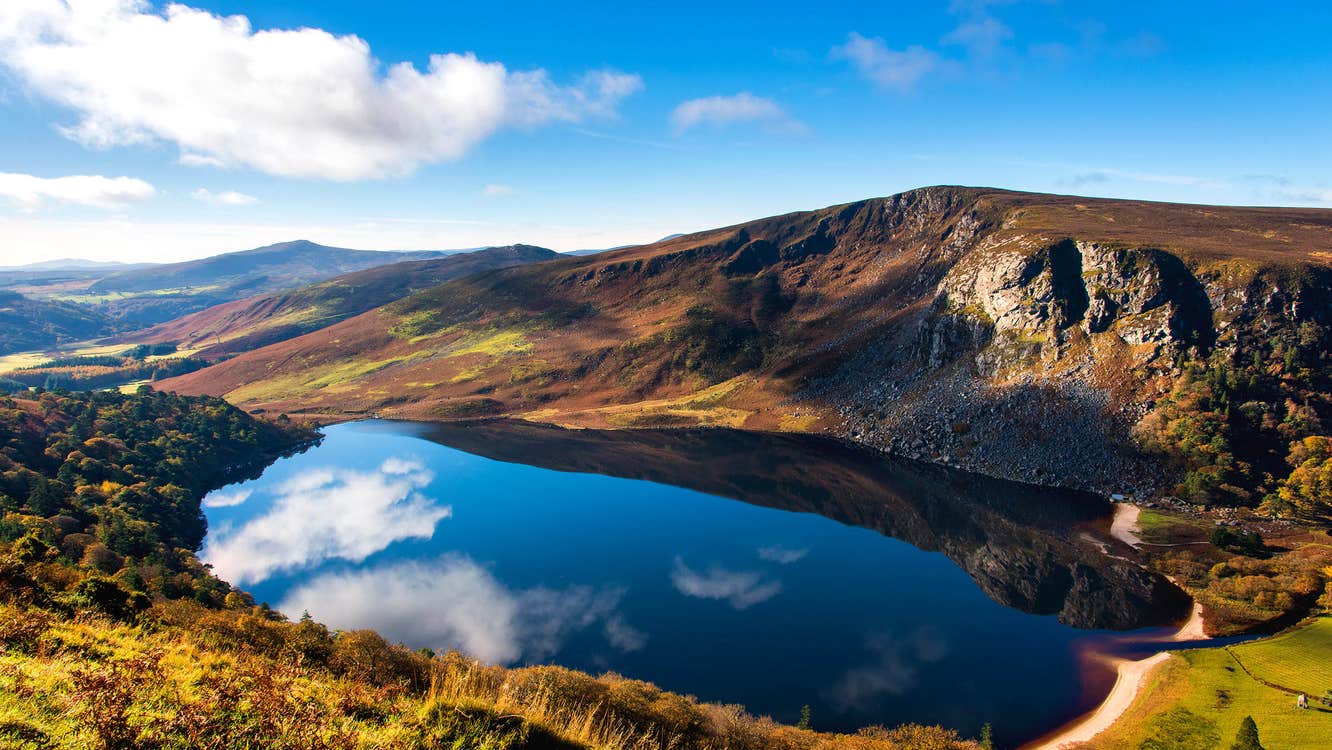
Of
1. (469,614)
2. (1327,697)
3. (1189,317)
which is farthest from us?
(1189,317)

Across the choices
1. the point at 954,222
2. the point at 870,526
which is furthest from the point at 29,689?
the point at 954,222

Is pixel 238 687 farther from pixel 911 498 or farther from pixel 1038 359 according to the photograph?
pixel 1038 359

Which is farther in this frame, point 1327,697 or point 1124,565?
point 1124,565

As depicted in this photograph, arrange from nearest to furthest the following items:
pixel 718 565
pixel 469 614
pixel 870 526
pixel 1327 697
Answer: pixel 1327 697, pixel 469 614, pixel 718 565, pixel 870 526

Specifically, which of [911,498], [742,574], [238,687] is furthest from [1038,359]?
[238,687]

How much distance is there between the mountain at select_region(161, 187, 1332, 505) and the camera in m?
94.9

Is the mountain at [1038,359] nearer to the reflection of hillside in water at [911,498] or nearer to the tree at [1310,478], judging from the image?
the tree at [1310,478]

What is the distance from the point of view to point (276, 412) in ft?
630

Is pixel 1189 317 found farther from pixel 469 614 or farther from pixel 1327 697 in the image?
pixel 469 614

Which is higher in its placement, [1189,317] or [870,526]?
[1189,317]

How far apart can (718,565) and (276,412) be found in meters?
183

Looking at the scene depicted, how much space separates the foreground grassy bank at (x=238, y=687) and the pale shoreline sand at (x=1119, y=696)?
43.2 feet

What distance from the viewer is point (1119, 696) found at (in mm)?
51500

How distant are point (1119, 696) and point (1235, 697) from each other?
→ 28.0 feet
